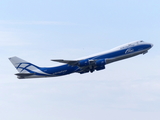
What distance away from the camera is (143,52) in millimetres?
97188

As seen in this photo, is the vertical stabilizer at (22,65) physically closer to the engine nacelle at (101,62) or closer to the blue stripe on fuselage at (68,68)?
the blue stripe on fuselage at (68,68)

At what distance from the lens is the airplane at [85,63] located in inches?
3691

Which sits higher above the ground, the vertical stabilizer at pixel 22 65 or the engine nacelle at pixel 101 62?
the vertical stabilizer at pixel 22 65

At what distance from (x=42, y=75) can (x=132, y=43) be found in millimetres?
23899

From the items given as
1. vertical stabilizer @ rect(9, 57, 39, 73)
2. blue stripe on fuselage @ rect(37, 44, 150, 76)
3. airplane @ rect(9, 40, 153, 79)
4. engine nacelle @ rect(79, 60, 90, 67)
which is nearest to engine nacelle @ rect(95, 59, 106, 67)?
airplane @ rect(9, 40, 153, 79)

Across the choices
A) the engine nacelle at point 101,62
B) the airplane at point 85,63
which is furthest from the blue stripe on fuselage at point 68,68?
the engine nacelle at point 101,62

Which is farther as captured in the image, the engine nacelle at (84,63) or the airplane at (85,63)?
the engine nacelle at (84,63)

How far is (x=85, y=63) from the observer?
9400 centimetres

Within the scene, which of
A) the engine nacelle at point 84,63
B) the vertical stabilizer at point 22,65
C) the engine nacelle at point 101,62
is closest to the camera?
the engine nacelle at point 101,62

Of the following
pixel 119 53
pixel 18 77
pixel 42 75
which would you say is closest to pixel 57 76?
pixel 42 75

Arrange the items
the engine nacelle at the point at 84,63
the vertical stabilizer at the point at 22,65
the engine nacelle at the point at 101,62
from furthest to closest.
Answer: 1. the vertical stabilizer at the point at 22,65
2. the engine nacelle at the point at 84,63
3. the engine nacelle at the point at 101,62

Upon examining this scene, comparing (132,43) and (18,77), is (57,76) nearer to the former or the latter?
(18,77)

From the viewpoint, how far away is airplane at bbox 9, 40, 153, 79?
9375cm

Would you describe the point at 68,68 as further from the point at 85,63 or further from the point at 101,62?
the point at 101,62
